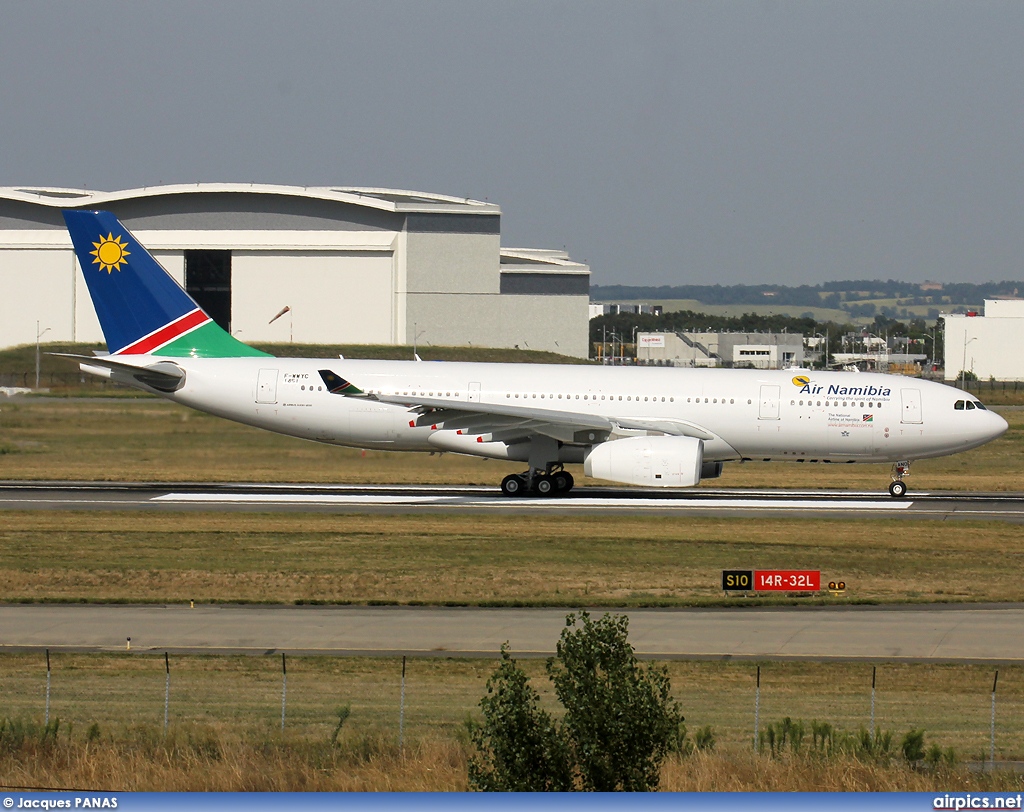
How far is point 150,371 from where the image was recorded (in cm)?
3700

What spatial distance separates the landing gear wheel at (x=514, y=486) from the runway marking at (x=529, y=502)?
1.80 feet


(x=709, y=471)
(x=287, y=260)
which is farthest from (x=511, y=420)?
(x=287, y=260)

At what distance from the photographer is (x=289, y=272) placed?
10069cm

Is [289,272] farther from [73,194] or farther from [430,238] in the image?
[73,194]

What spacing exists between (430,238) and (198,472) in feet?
197

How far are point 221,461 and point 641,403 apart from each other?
16.5 metres

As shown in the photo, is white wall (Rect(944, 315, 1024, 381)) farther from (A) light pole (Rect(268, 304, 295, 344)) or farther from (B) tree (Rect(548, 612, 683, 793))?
(B) tree (Rect(548, 612, 683, 793))

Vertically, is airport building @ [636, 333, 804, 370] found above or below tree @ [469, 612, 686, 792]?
above

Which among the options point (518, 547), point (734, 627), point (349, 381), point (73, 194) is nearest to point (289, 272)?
point (73, 194)

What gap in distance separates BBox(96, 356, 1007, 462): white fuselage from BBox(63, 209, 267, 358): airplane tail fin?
797 millimetres

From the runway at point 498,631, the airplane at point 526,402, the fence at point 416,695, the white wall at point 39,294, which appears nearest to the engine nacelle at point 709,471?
the airplane at point 526,402

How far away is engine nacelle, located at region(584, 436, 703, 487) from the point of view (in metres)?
34.1

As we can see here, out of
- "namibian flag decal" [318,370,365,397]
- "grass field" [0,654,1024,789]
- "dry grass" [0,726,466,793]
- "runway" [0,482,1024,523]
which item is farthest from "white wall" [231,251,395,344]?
"dry grass" [0,726,466,793]

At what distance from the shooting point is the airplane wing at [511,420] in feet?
115
